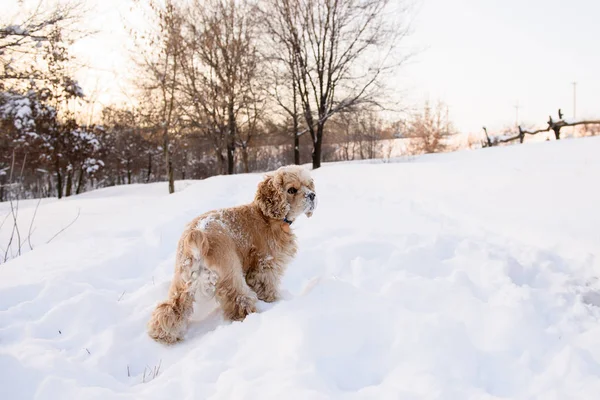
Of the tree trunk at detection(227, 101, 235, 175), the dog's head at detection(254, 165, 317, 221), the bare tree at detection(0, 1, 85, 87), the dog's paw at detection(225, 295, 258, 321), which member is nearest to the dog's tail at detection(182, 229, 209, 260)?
the dog's paw at detection(225, 295, 258, 321)

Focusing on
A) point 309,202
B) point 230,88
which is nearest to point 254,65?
point 230,88

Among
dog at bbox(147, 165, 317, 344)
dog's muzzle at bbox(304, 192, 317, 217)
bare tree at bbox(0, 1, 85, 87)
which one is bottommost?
dog at bbox(147, 165, 317, 344)

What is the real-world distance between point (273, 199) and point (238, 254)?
2.40ft

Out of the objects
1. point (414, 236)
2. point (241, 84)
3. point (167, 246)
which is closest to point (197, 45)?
point (241, 84)

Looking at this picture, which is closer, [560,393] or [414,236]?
[560,393]

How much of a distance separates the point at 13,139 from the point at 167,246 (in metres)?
22.8

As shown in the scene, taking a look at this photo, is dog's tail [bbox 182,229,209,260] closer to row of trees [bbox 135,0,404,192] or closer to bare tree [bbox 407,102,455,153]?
row of trees [bbox 135,0,404,192]

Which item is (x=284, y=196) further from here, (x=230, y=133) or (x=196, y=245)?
(x=230, y=133)

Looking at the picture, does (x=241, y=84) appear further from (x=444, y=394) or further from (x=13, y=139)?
(x=444, y=394)

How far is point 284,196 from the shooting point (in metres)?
3.85

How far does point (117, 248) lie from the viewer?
18.0 feet

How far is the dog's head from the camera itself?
3.85 m

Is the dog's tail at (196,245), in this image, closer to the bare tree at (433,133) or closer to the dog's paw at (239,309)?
the dog's paw at (239,309)

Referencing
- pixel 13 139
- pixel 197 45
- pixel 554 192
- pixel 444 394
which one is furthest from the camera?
pixel 13 139
